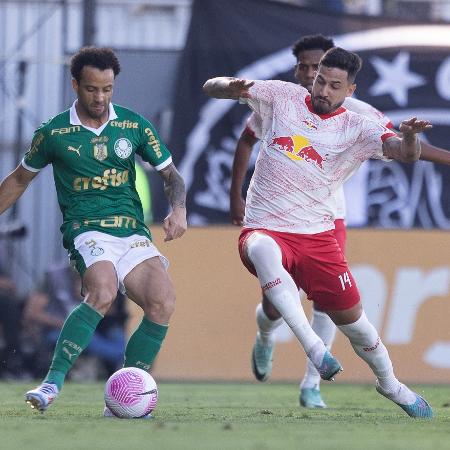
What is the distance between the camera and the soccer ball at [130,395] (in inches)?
301

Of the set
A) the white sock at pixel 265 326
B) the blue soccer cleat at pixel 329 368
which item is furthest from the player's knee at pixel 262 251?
the white sock at pixel 265 326

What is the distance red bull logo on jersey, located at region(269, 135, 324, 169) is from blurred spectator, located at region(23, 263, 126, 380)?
18.1ft

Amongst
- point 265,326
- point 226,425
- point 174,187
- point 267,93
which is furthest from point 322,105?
point 265,326

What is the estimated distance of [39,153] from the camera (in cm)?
826

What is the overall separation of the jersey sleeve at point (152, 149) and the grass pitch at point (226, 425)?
5.12 feet

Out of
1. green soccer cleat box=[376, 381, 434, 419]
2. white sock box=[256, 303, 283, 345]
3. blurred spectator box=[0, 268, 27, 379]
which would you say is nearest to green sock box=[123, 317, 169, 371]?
green soccer cleat box=[376, 381, 434, 419]

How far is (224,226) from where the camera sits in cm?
1388

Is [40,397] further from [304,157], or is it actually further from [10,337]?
[10,337]

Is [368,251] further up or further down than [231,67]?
further down

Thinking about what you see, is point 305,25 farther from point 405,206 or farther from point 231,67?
point 405,206

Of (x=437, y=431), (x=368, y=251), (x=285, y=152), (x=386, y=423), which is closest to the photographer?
(x=437, y=431)

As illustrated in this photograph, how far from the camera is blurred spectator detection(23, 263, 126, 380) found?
13.8 m

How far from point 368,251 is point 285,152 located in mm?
5355

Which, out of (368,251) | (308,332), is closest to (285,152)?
(308,332)
